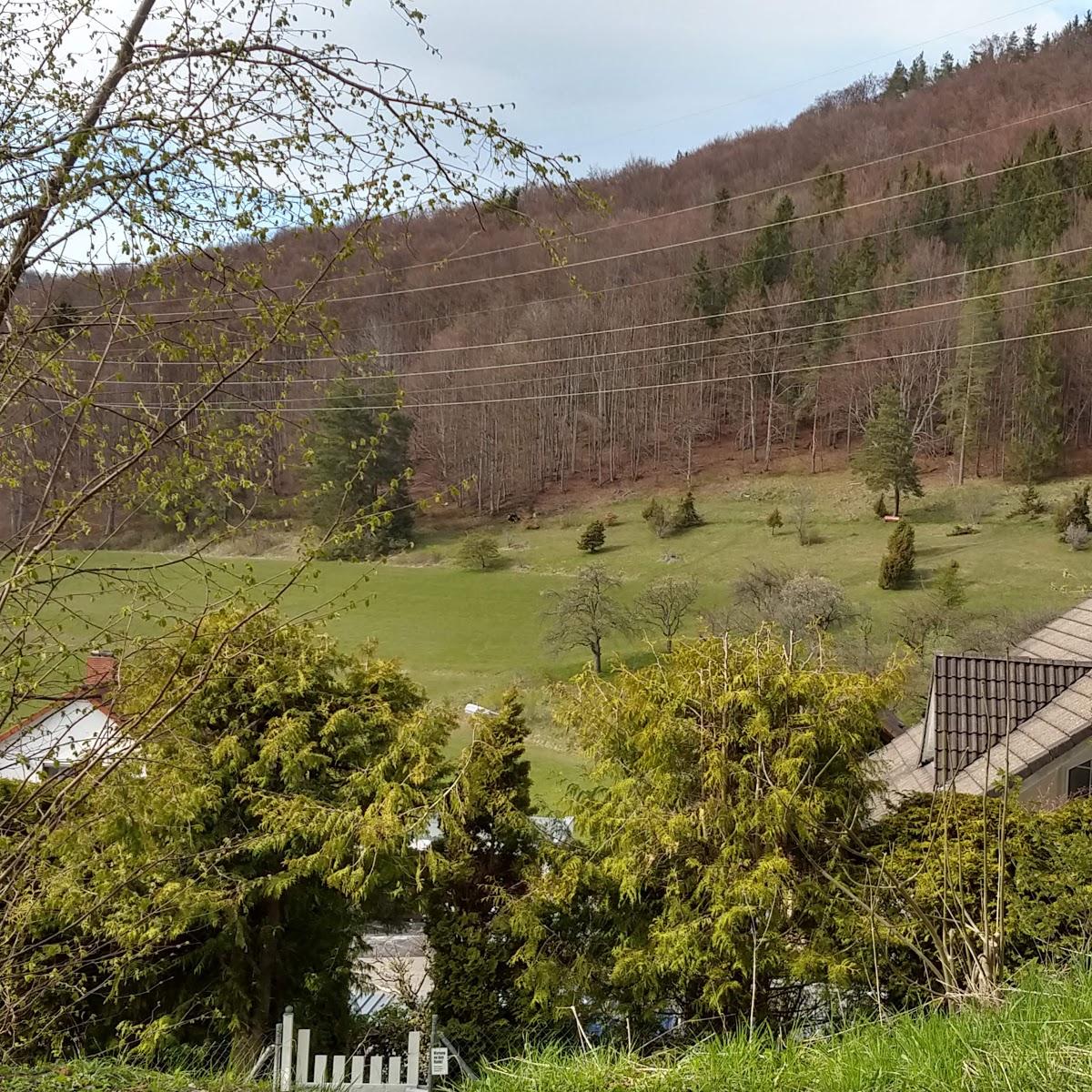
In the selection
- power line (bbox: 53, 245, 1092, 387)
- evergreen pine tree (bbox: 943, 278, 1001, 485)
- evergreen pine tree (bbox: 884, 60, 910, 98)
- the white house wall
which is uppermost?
evergreen pine tree (bbox: 884, 60, 910, 98)

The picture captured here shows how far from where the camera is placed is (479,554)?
24.4 meters

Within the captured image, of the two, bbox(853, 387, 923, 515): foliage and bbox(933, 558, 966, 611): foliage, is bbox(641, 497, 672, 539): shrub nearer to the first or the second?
bbox(853, 387, 923, 515): foliage

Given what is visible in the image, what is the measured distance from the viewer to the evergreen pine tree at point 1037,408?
1093 inches

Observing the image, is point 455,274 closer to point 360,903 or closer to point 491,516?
point 491,516

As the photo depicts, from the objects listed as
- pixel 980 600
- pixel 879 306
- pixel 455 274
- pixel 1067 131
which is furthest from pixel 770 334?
pixel 1067 131

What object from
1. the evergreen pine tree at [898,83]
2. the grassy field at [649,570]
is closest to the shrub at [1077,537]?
the grassy field at [649,570]

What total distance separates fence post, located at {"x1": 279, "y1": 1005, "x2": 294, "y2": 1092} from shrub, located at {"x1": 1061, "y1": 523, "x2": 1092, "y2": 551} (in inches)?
905

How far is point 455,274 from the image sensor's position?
4166 cm

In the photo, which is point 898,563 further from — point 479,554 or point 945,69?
point 945,69

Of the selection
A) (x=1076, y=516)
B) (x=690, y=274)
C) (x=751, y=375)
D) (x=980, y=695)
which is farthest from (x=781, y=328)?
(x=980, y=695)

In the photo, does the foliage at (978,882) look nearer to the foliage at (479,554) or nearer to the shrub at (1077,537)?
the shrub at (1077,537)

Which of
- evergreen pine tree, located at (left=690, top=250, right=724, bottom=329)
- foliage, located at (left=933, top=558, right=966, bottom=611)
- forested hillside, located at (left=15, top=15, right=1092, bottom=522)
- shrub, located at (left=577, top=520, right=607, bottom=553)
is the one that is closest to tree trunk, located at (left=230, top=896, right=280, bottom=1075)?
foliage, located at (left=933, top=558, right=966, bottom=611)

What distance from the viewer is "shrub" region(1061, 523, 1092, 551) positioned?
21444 mm

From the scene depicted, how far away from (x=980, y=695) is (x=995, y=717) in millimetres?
466
